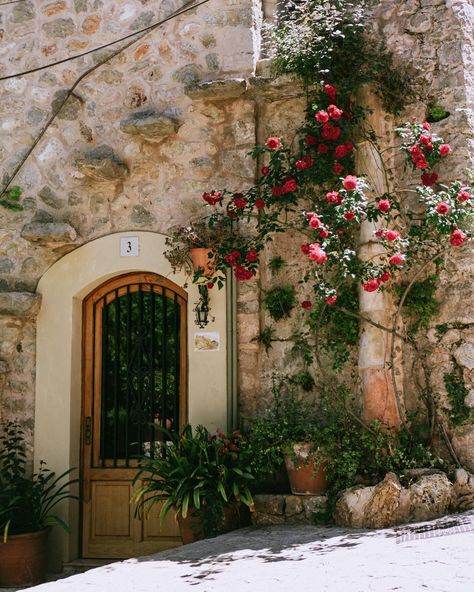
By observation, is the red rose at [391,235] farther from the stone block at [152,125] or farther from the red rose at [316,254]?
the stone block at [152,125]

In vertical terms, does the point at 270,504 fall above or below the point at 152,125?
below

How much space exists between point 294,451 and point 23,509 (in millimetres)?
2289

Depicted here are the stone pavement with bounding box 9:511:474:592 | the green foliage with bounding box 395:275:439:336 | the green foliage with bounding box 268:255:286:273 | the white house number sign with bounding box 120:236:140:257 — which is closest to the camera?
the stone pavement with bounding box 9:511:474:592

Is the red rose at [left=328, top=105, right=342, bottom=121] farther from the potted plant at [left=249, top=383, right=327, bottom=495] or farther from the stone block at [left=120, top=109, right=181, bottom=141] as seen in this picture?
the potted plant at [left=249, top=383, right=327, bottom=495]

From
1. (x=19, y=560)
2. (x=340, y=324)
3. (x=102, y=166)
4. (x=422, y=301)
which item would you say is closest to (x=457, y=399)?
(x=422, y=301)

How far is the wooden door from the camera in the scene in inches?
266

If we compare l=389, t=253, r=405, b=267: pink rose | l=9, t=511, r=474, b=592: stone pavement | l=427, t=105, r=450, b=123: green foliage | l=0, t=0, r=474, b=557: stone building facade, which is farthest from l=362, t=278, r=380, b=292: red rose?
l=427, t=105, r=450, b=123: green foliage

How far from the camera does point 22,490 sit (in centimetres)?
640

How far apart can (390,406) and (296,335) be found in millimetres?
949

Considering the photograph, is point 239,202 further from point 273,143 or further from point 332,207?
point 332,207

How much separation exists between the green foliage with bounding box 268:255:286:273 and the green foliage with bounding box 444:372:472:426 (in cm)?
162

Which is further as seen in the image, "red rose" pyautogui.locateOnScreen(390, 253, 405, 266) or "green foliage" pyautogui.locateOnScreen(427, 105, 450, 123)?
"green foliage" pyautogui.locateOnScreen(427, 105, 450, 123)

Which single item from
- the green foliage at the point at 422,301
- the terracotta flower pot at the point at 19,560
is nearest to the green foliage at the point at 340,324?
the green foliage at the point at 422,301

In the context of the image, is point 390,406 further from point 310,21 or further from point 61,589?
point 310,21
